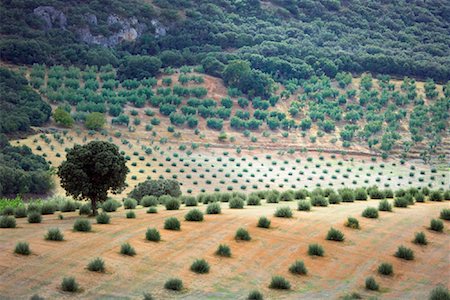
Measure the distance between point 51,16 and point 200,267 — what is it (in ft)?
295

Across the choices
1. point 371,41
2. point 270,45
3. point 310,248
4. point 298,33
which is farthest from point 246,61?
point 310,248

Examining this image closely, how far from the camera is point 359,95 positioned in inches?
3728

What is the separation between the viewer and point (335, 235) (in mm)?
25500

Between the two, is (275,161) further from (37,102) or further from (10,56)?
(10,56)

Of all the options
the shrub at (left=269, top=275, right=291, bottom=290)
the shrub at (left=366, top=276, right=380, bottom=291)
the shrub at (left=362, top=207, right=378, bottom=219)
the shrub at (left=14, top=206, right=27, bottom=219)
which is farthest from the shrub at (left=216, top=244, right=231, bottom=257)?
the shrub at (left=14, top=206, right=27, bottom=219)

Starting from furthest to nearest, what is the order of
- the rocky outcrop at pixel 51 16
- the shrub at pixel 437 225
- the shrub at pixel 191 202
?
the rocky outcrop at pixel 51 16 → the shrub at pixel 191 202 → the shrub at pixel 437 225

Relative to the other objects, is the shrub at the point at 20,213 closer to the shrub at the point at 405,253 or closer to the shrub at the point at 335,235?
the shrub at the point at 335,235

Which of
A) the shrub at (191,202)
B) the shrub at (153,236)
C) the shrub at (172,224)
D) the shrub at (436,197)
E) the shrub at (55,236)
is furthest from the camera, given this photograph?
the shrub at (436,197)

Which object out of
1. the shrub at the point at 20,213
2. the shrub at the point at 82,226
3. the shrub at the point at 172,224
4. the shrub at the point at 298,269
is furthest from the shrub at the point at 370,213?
the shrub at the point at 20,213

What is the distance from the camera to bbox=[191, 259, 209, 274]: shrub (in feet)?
71.7

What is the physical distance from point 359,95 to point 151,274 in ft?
252

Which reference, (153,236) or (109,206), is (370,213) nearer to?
(153,236)

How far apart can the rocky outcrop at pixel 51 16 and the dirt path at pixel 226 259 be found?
81.0m

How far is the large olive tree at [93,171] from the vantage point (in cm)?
3017
